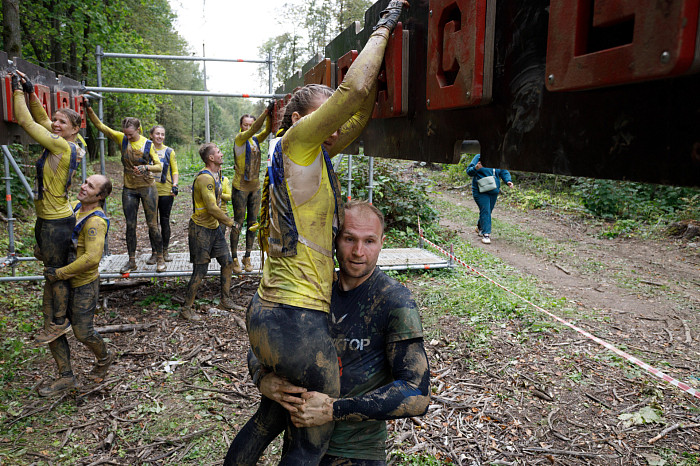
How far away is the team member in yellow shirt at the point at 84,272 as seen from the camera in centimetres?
423

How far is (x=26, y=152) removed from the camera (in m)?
10.4

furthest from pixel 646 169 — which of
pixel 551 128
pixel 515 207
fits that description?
pixel 515 207

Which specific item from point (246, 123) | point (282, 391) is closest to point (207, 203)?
point (246, 123)

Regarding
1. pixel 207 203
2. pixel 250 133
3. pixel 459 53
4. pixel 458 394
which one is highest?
pixel 250 133

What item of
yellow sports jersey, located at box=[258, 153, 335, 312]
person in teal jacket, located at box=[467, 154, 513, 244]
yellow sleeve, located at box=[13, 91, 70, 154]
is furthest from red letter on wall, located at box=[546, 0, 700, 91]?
person in teal jacket, located at box=[467, 154, 513, 244]

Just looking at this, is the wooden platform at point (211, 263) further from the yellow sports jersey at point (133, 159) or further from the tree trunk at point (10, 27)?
the tree trunk at point (10, 27)

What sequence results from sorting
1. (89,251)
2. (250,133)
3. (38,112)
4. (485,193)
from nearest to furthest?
(89,251), (38,112), (250,133), (485,193)

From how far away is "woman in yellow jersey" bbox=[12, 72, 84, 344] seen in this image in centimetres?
433

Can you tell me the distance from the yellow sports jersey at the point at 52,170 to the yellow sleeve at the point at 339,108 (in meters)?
3.86

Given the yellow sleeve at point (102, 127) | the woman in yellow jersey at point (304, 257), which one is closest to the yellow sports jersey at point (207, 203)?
the yellow sleeve at point (102, 127)

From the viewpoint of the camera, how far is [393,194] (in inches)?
422

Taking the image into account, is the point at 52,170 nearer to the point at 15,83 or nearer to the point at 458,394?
the point at 15,83

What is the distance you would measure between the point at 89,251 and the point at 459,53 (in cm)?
397

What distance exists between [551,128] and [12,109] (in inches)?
194
